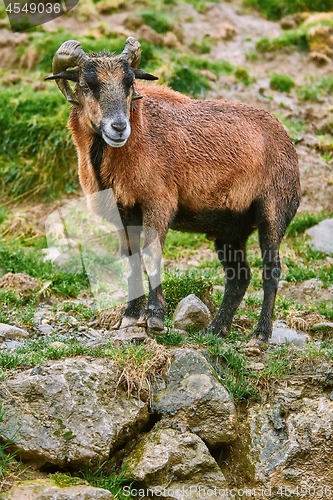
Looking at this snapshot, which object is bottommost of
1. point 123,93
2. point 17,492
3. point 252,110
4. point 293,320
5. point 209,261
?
point 209,261

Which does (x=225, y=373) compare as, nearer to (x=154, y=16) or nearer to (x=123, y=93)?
(x=123, y=93)

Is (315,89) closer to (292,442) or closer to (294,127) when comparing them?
(294,127)

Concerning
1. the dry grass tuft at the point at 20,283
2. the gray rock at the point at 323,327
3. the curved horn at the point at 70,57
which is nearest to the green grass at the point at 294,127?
the gray rock at the point at 323,327

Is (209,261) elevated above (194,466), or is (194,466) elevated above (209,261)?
(194,466)

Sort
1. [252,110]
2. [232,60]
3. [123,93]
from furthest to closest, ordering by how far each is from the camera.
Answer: [232,60]
[252,110]
[123,93]

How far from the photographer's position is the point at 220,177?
20.5 ft

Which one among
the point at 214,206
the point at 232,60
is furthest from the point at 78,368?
the point at 232,60

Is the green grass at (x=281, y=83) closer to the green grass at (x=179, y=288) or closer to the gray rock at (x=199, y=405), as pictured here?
the green grass at (x=179, y=288)

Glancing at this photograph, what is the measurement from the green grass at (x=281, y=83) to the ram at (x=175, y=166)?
7.26 metres

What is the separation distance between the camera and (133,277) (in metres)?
6.23

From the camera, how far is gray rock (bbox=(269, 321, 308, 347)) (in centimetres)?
659

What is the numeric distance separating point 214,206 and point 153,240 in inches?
36.7
